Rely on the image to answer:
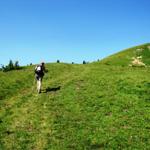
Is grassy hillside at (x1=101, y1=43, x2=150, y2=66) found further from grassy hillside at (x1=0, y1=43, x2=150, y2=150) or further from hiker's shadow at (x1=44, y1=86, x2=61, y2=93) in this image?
hiker's shadow at (x1=44, y1=86, x2=61, y2=93)

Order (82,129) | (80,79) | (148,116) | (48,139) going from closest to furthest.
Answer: (48,139) → (82,129) → (148,116) → (80,79)

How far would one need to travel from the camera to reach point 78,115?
29.4 meters

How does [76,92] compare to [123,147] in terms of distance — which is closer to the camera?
[123,147]

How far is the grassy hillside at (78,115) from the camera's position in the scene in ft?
76.7

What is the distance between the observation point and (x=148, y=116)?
28516mm

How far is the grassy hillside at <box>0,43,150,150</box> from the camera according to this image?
2339cm

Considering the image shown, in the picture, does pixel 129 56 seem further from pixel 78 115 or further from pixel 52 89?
pixel 78 115

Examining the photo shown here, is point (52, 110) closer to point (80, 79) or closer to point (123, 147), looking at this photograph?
point (123, 147)

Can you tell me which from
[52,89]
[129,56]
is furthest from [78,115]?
[129,56]

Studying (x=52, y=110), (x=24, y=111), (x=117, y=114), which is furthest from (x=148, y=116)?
(x=24, y=111)

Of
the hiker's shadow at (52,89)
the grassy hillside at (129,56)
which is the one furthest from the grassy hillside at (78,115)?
the grassy hillside at (129,56)

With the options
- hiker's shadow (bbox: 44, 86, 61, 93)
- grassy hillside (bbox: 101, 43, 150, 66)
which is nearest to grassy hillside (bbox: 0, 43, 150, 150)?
hiker's shadow (bbox: 44, 86, 61, 93)

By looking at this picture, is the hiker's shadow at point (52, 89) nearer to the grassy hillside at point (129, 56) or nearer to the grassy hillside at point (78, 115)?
the grassy hillside at point (78, 115)

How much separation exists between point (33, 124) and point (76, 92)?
12085 millimetres
